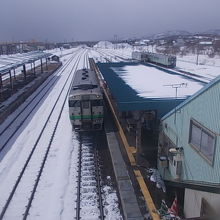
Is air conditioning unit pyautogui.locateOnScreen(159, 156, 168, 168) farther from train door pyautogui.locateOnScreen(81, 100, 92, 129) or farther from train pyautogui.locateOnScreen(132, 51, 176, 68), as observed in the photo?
train pyautogui.locateOnScreen(132, 51, 176, 68)

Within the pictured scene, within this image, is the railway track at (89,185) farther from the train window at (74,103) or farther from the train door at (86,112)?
the train window at (74,103)

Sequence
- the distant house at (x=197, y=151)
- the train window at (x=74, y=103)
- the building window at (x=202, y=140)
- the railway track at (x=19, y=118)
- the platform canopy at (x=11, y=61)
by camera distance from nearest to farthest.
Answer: the distant house at (x=197, y=151)
the building window at (x=202, y=140)
the train window at (x=74, y=103)
the railway track at (x=19, y=118)
the platform canopy at (x=11, y=61)

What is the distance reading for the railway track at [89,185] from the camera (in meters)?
9.21

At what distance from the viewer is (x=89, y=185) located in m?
10.8

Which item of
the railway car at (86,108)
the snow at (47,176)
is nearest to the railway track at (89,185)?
the snow at (47,176)

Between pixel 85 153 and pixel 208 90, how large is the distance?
25.1ft

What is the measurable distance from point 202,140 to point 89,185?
4799mm

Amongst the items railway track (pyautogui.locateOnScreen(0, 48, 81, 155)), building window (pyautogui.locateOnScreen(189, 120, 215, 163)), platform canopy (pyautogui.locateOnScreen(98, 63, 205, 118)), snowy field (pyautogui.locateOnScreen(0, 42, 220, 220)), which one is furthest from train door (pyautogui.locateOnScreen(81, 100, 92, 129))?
building window (pyautogui.locateOnScreen(189, 120, 215, 163))

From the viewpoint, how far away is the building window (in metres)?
7.37

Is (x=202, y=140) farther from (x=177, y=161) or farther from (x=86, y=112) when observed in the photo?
(x=86, y=112)

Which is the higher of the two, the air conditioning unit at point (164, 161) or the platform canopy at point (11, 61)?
the platform canopy at point (11, 61)

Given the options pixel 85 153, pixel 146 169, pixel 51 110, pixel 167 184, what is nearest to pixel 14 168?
pixel 85 153

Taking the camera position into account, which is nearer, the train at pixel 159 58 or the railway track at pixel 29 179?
the railway track at pixel 29 179

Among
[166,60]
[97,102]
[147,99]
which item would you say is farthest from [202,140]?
[166,60]
